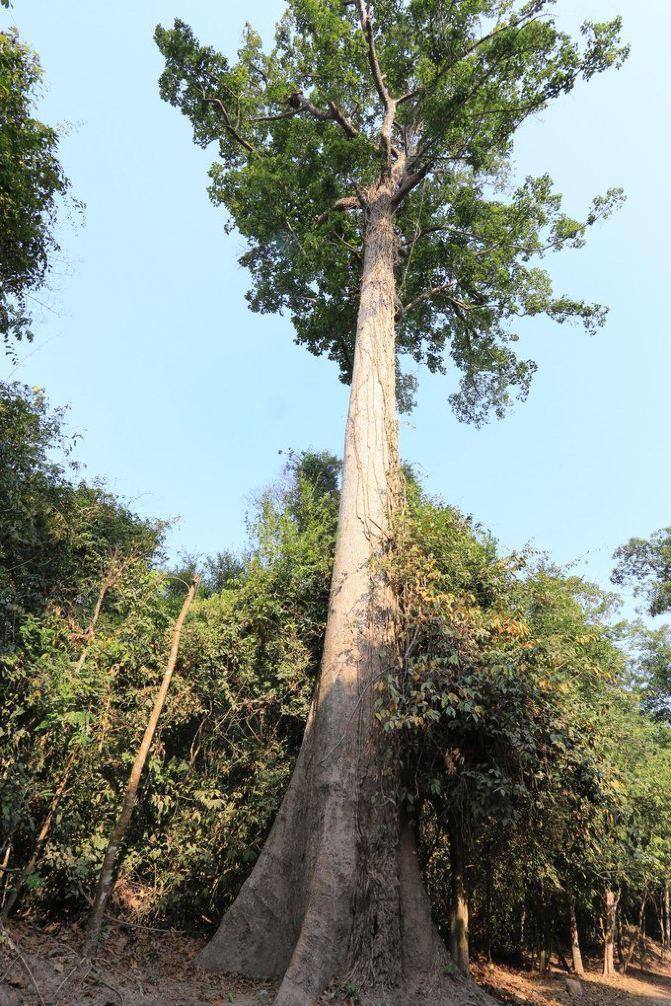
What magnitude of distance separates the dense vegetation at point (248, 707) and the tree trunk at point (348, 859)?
0.95ft

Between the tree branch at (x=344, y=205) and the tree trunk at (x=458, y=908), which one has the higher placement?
the tree branch at (x=344, y=205)

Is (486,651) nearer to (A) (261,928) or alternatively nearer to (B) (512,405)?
(A) (261,928)

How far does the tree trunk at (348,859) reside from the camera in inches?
153

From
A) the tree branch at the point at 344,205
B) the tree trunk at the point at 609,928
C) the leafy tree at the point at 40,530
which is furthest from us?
the tree trunk at the point at 609,928

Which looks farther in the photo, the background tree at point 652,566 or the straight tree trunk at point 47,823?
the background tree at point 652,566

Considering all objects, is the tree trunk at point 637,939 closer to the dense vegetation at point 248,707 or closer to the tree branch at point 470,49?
the dense vegetation at point 248,707

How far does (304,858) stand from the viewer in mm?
4555

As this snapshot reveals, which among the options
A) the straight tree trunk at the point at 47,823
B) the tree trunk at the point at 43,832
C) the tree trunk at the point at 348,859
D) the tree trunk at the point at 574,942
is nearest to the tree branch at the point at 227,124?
the tree trunk at the point at 348,859

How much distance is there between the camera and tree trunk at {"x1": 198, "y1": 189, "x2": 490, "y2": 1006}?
3889mm

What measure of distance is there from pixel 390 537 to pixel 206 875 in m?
3.81

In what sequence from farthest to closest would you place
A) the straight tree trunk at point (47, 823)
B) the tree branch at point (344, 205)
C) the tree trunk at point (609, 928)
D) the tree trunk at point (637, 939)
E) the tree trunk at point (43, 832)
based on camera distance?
the tree trunk at point (637, 939) < the tree trunk at point (609, 928) < the tree branch at point (344, 205) < the tree trunk at point (43, 832) < the straight tree trunk at point (47, 823)

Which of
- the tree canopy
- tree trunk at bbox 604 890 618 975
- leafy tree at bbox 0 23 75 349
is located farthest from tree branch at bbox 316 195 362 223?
tree trunk at bbox 604 890 618 975

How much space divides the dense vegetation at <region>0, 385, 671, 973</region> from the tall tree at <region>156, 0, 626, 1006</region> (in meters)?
0.53

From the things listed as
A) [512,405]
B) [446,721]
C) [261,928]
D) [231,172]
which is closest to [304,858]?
[261,928]
